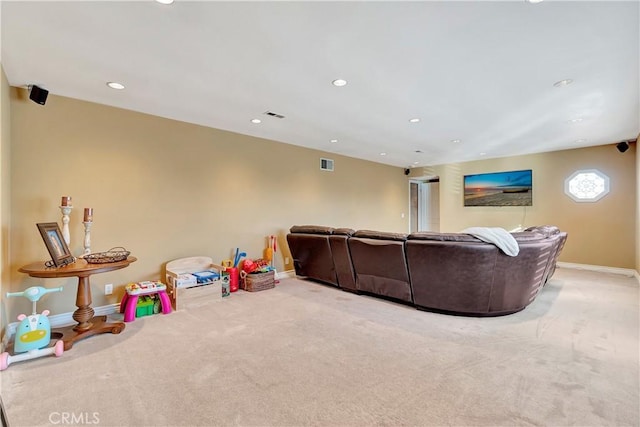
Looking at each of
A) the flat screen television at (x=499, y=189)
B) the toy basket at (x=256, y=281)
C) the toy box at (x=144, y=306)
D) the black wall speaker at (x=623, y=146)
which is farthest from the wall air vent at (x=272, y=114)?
the black wall speaker at (x=623, y=146)

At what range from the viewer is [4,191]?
8.74ft

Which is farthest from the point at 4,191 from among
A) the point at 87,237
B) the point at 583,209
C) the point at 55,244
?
the point at 583,209

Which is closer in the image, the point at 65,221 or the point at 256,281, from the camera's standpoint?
the point at 65,221

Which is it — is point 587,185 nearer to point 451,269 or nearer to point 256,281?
point 451,269

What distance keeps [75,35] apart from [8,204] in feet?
6.01

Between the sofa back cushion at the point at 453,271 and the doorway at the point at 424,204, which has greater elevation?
the doorway at the point at 424,204

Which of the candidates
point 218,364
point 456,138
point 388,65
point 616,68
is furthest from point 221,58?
point 456,138

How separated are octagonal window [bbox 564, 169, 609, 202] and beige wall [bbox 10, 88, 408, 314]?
5.03 m

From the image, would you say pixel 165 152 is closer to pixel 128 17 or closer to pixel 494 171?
pixel 128 17

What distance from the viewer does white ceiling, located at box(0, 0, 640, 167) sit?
74.3 inches

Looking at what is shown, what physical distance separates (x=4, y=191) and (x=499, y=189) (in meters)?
8.08

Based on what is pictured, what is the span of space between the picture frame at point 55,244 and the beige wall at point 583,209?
7.58 meters

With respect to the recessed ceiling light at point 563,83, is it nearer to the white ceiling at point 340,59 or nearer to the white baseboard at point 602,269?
the white ceiling at point 340,59

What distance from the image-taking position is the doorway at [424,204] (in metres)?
8.74
